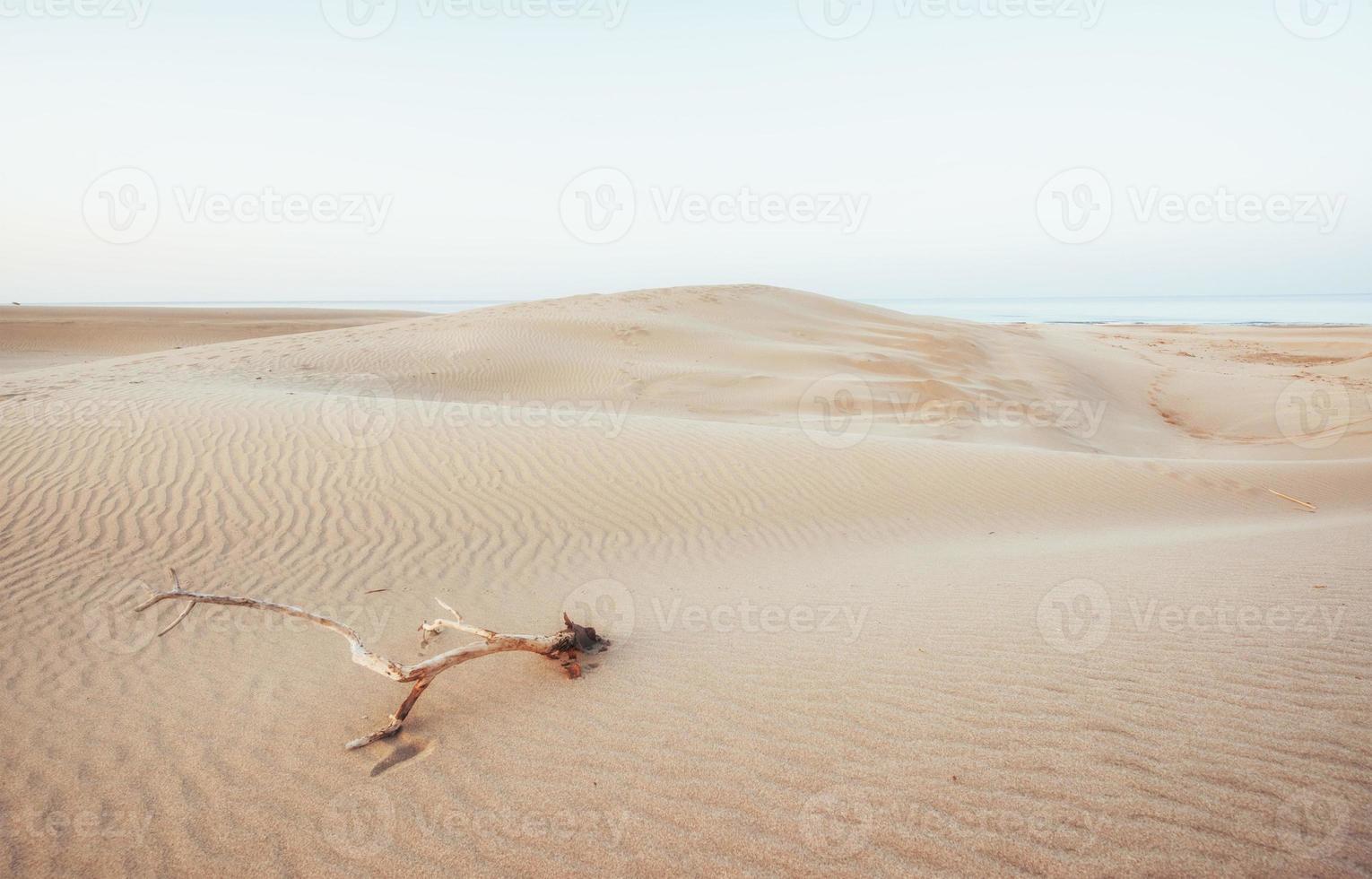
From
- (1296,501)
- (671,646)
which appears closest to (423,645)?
(671,646)

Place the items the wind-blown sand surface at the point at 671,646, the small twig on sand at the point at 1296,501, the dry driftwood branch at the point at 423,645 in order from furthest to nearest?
the small twig on sand at the point at 1296,501 → the dry driftwood branch at the point at 423,645 → the wind-blown sand surface at the point at 671,646

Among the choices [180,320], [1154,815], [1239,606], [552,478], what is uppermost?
[180,320]

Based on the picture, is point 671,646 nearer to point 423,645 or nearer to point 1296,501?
point 423,645

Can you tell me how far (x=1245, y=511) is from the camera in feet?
23.1

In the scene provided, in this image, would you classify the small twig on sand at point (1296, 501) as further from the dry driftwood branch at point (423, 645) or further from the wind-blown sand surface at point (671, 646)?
the dry driftwood branch at point (423, 645)

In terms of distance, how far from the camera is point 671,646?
3672mm

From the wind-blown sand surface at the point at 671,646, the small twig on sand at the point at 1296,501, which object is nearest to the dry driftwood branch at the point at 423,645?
the wind-blown sand surface at the point at 671,646

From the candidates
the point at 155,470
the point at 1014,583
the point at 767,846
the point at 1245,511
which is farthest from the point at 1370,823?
the point at 155,470

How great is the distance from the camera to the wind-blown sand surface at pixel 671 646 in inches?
82.9

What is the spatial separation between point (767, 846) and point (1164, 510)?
713 centimetres

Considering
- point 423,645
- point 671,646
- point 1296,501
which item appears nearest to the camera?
point 423,645

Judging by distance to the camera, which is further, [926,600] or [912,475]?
[912,475]

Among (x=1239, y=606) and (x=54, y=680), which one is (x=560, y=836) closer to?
(x=54, y=680)

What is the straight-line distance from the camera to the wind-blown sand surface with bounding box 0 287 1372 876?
6.91ft
